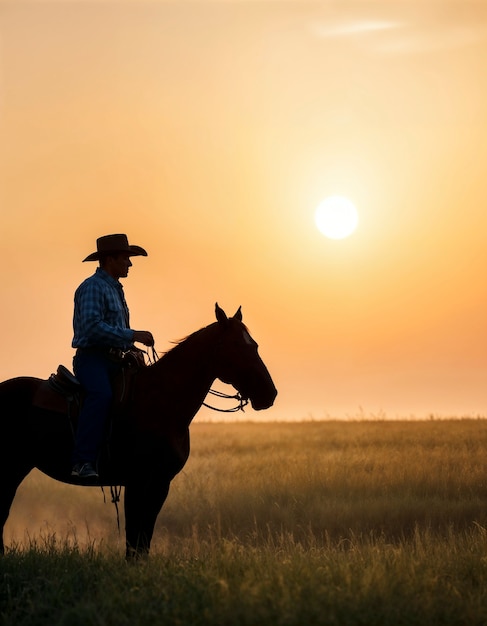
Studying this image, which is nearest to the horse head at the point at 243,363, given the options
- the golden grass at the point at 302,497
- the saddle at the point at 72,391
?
the saddle at the point at 72,391

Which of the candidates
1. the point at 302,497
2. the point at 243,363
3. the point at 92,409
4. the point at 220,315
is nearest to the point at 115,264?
the point at 220,315

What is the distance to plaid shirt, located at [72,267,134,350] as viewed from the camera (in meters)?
9.93

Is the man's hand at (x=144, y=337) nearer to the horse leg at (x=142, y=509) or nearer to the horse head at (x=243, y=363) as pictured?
the horse head at (x=243, y=363)

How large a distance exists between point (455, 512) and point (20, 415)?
7283mm

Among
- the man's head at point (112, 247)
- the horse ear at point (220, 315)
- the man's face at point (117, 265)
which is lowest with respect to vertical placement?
the horse ear at point (220, 315)

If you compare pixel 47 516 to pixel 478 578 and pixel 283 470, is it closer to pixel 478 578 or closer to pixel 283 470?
pixel 283 470

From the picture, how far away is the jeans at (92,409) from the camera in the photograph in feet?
32.4

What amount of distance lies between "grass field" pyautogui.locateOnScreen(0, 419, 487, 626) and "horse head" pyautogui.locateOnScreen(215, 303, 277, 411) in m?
1.49

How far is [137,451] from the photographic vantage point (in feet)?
32.8

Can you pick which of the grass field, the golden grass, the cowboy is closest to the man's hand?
the cowboy

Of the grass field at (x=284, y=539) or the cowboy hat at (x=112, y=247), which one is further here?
the cowboy hat at (x=112, y=247)

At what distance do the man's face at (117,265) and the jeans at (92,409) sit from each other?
37.7 inches

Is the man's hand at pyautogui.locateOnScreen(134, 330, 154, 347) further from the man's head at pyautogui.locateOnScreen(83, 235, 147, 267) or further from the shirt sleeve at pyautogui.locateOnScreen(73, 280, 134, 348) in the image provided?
the man's head at pyautogui.locateOnScreen(83, 235, 147, 267)

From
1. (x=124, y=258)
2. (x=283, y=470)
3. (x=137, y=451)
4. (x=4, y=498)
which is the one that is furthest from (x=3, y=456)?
(x=283, y=470)
